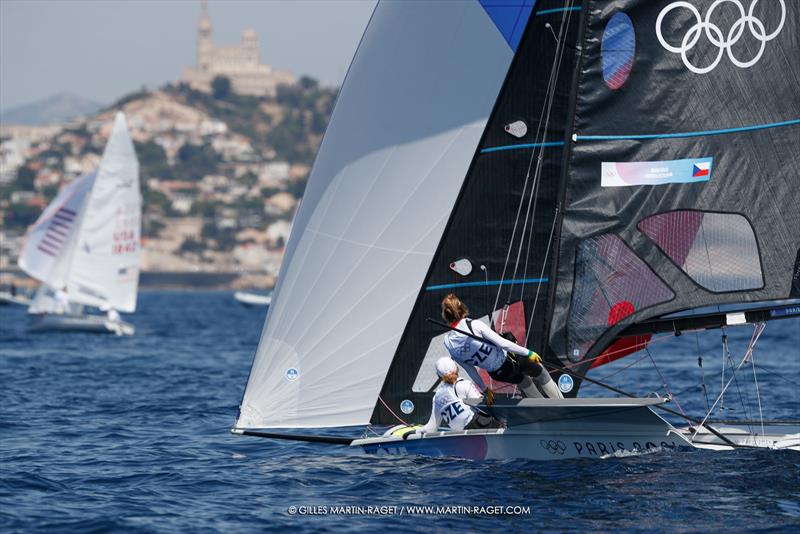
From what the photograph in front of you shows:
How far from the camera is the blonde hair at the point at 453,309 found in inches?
322

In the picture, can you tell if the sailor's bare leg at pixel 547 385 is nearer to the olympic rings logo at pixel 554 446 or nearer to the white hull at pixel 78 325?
the olympic rings logo at pixel 554 446

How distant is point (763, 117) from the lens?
8.26m

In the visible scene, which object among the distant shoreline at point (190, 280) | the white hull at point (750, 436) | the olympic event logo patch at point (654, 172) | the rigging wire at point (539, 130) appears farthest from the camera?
the distant shoreline at point (190, 280)

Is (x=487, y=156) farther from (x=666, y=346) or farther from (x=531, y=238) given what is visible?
(x=666, y=346)

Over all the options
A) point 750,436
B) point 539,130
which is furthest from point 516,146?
point 750,436

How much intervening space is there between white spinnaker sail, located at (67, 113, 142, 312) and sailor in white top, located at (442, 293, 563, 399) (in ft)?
74.1

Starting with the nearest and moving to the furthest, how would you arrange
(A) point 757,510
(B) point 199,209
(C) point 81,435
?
(A) point 757,510, (C) point 81,435, (B) point 199,209

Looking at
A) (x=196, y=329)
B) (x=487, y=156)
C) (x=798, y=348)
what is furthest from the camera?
(x=196, y=329)

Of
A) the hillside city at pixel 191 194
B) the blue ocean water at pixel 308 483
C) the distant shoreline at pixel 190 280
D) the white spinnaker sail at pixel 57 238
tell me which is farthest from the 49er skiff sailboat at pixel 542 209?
the distant shoreline at pixel 190 280

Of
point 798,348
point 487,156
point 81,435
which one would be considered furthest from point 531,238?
point 798,348

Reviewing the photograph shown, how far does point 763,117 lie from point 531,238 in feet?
5.71

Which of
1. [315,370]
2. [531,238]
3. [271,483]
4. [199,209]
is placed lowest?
[271,483]

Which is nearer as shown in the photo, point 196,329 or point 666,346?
point 666,346

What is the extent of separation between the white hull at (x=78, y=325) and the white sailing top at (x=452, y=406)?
21.9 m
